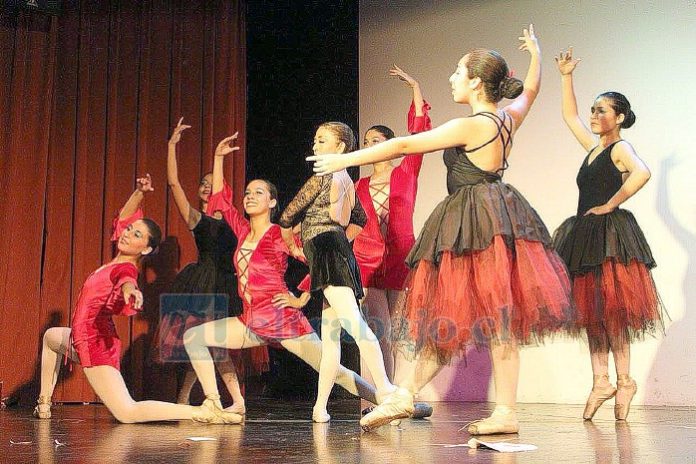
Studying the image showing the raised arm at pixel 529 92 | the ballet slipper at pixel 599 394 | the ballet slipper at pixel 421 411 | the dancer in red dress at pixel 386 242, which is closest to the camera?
the raised arm at pixel 529 92

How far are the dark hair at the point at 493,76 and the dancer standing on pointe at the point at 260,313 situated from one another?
1.48 m

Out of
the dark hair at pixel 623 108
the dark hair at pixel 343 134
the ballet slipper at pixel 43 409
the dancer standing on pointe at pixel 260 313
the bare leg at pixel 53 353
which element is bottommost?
the ballet slipper at pixel 43 409

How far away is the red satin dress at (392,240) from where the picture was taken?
171 inches

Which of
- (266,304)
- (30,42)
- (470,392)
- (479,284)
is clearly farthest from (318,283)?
(30,42)

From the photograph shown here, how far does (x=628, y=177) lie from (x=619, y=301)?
560mm

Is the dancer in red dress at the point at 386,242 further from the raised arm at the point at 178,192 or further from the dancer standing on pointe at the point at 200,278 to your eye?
the raised arm at the point at 178,192

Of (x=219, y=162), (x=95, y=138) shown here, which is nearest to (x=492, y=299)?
(x=219, y=162)

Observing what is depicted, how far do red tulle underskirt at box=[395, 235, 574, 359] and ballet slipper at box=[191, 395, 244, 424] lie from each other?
1.10 meters

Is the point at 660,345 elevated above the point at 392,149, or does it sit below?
below

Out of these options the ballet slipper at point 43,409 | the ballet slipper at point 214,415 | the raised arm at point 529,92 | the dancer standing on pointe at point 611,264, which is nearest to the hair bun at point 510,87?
the raised arm at point 529,92

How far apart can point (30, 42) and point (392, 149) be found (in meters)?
3.26

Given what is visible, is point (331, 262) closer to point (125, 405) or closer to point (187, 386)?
point (125, 405)

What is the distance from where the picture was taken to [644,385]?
4840mm

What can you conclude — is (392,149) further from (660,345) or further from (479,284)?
(660,345)
